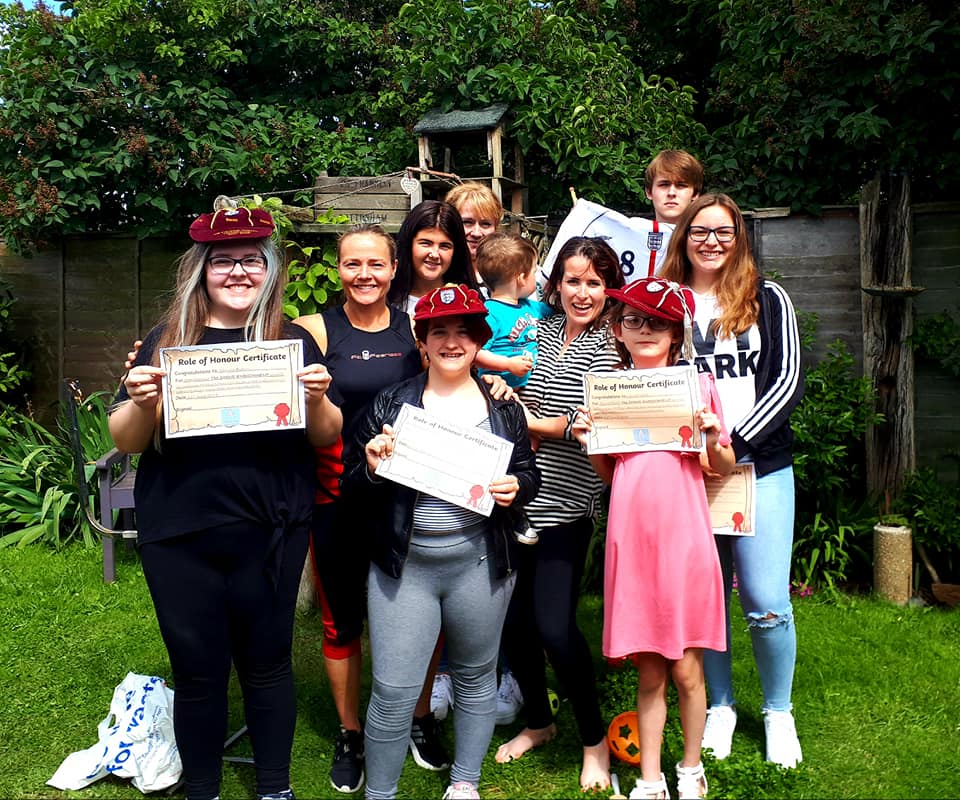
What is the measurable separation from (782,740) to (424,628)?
1546 millimetres

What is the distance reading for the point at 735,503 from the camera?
128 inches

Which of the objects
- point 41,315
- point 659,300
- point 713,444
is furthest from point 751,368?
point 41,315

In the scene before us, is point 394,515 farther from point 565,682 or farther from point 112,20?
point 112,20

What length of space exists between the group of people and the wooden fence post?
265 cm

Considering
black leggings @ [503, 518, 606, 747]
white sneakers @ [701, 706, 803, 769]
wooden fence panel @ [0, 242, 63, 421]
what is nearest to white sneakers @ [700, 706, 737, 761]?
white sneakers @ [701, 706, 803, 769]

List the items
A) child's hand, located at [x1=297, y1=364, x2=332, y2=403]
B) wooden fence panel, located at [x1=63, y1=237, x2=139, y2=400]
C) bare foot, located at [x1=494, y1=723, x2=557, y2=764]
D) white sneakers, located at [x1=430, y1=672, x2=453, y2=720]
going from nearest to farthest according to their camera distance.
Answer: child's hand, located at [x1=297, y1=364, x2=332, y2=403]
bare foot, located at [x1=494, y1=723, x2=557, y2=764]
white sneakers, located at [x1=430, y1=672, x2=453, y2=720]
wooden fence panel, located at [x1=63, y1=237, x2=139, y2=400]

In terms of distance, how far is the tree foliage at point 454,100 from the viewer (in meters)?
6.64

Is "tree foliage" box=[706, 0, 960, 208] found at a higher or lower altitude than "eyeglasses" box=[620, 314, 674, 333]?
higher

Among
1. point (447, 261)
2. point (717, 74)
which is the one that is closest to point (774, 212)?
point (717, 74)

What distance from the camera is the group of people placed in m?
2.89

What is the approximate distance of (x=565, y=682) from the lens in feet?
11.1

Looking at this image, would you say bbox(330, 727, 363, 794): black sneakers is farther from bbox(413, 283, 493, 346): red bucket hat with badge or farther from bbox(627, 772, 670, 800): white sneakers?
bbox(413, 283, 493, 346): red bucket hat with badge

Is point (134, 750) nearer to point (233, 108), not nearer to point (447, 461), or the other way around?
point (447, 461)

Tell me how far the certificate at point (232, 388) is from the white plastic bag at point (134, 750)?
1453mm
